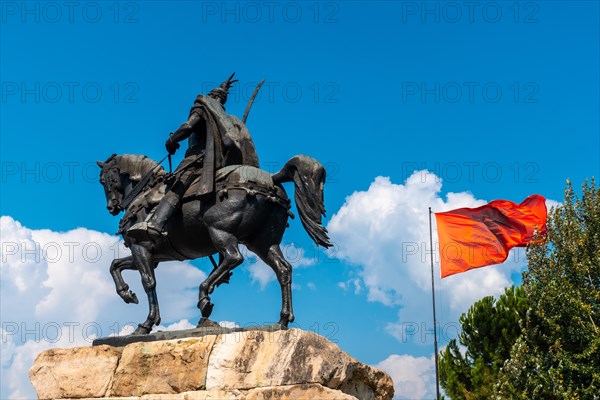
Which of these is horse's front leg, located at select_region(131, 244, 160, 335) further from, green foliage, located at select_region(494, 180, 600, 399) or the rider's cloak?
green foliage, located at select_region(494, 180, 600, 399)

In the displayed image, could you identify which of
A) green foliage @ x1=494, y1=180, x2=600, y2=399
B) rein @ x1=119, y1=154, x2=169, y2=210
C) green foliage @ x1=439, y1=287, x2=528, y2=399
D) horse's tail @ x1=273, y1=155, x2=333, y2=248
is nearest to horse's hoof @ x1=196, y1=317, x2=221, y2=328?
horse's tail @ x1=273, y1=155, x2=333, y2=248

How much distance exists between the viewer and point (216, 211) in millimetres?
→ 9133

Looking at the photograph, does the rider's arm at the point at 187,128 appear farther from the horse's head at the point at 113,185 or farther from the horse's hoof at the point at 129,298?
the horse's hoof at the point at 129,298

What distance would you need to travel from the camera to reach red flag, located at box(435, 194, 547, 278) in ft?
69.5

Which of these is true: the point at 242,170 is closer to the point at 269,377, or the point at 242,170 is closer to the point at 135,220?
the point at 135,220

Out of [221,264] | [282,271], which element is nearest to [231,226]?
[221,264]

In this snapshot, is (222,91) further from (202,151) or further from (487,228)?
(487,228)

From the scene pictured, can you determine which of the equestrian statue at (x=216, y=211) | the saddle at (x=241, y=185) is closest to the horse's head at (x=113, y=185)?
the equestrian statue at (x=216, y=211)

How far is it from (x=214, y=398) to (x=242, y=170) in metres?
2.99

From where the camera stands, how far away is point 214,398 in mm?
7582

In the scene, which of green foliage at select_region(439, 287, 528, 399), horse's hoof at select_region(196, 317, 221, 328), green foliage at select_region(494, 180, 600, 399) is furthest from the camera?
green foliage at select_region(439, 287, 528, 399)

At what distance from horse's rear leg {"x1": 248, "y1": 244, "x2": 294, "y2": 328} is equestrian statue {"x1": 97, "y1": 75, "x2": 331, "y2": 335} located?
1 centimetres

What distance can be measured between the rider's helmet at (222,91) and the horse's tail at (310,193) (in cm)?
170

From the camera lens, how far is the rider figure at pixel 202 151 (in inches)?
365
